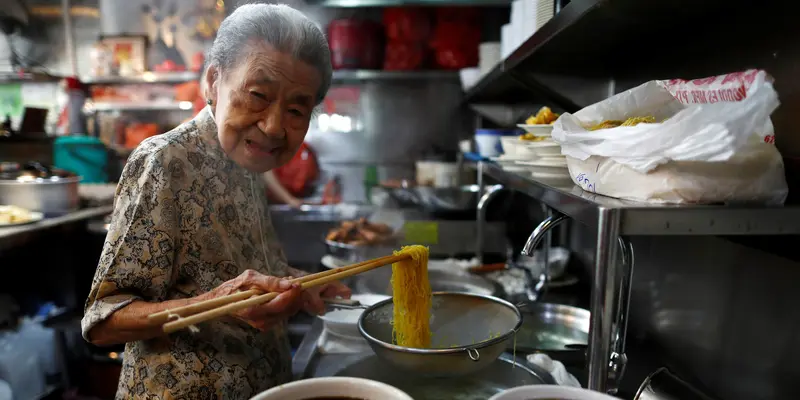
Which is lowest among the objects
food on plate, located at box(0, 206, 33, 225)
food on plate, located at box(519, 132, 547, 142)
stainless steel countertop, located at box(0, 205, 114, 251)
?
stainless steel countertop, located at box(0, 205, 114, 251)

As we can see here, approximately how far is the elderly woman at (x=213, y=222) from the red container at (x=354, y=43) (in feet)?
11.0

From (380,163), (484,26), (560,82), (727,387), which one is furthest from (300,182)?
(727,387)

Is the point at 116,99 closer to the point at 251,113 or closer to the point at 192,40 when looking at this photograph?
the point at 192,40

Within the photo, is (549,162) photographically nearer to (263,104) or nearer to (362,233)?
(263,104)

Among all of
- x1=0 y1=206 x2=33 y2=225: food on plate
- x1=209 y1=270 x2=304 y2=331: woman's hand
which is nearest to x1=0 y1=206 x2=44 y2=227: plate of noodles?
x1=0 y1=206 x2=33 y2=225: food on plate

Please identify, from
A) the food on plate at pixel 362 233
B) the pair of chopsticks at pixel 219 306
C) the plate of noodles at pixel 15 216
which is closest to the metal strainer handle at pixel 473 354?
the pair of chopsticks at pixel 219 306

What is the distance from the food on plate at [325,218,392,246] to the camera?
2568mm

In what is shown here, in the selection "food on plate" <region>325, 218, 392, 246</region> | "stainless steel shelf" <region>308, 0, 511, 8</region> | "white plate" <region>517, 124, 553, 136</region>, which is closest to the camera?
"white plate" <region>517, 124, 553, 136</region>

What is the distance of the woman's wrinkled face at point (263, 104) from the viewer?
3.94 feet

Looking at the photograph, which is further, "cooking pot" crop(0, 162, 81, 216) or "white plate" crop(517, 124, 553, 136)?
"cooking pot" crop(0, 162, 81, 216)

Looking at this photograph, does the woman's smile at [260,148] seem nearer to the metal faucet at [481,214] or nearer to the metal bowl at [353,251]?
the metal bowl at [353,251]

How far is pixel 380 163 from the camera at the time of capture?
5168 mm

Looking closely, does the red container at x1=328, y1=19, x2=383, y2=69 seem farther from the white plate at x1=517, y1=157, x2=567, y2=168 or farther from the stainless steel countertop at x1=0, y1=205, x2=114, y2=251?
the white plate at x1=517, y1=157, x2=567, y2=168

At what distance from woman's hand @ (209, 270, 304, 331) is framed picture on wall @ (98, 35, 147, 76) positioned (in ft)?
15.9
